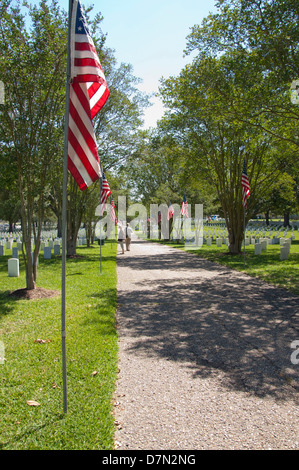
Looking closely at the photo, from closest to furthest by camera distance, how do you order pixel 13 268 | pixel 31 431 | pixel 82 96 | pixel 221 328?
pixel 31 431, pixel 82 96, pixel 221 328, pixel 13 268

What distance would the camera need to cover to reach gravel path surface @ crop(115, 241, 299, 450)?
129 inches

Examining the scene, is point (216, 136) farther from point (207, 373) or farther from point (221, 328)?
point (207, 373)

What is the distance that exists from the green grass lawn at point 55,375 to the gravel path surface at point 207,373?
210 mm

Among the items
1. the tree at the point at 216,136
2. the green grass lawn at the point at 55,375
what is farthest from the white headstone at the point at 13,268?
the tree at the point at 216,136

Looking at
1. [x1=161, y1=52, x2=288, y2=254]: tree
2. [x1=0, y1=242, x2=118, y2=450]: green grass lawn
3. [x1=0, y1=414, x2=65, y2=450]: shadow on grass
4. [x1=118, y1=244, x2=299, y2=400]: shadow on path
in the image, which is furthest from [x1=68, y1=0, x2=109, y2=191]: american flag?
[x1=161, y1=52, x2=288, y2=254]: tree

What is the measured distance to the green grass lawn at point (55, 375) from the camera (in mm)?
3279

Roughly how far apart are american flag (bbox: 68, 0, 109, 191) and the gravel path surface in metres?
2.55

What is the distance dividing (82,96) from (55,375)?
10.9 feet

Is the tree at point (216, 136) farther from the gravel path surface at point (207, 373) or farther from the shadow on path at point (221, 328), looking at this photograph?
the gravel path surface at point (207, 373)

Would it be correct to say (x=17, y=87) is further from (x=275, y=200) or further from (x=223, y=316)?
(x=275, y=200)

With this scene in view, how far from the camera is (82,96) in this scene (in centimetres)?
402

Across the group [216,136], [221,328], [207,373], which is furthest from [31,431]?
[216,136]

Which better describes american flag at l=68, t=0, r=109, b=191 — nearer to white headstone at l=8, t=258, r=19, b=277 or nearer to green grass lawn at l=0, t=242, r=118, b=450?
green grass lawn at l=0, t=242, r=118, b=450

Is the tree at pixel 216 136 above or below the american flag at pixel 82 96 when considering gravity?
above
